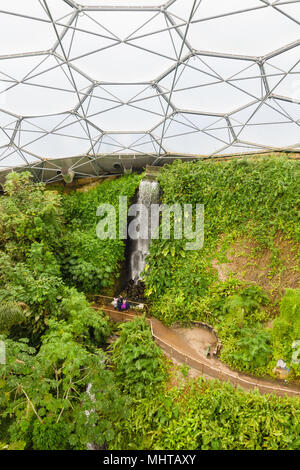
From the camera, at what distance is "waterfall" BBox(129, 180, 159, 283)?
17703 millimetres

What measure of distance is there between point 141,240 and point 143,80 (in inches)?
348

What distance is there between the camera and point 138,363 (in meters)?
9.77

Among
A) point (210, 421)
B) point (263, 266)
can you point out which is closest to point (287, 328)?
point (263, 266)

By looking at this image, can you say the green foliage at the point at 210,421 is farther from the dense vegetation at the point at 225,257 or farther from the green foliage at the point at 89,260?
the green foliage at the point at 89,260

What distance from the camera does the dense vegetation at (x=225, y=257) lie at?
393 inches

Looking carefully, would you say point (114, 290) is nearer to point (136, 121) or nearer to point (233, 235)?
point (233, 235)

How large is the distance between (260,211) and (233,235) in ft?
5.40

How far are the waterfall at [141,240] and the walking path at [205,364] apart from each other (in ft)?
15.6

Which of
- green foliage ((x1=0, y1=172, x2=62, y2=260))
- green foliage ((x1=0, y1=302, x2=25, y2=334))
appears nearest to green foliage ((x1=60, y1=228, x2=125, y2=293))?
green foliage ((x1=0, y1=172, x2=62, y2=260))

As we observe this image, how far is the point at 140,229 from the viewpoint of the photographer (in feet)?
59.0

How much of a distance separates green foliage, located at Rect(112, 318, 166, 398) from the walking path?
2.27 feet

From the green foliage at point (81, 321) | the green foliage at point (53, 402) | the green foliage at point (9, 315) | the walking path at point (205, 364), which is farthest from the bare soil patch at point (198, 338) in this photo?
the green foliage at point (9, 315)

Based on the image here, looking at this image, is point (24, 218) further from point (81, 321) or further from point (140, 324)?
point (140, 324)

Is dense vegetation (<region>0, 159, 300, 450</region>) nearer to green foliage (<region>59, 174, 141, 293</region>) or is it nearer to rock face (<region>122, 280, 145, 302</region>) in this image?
green foliage (<region>59, 174, 141, 293</region>)
